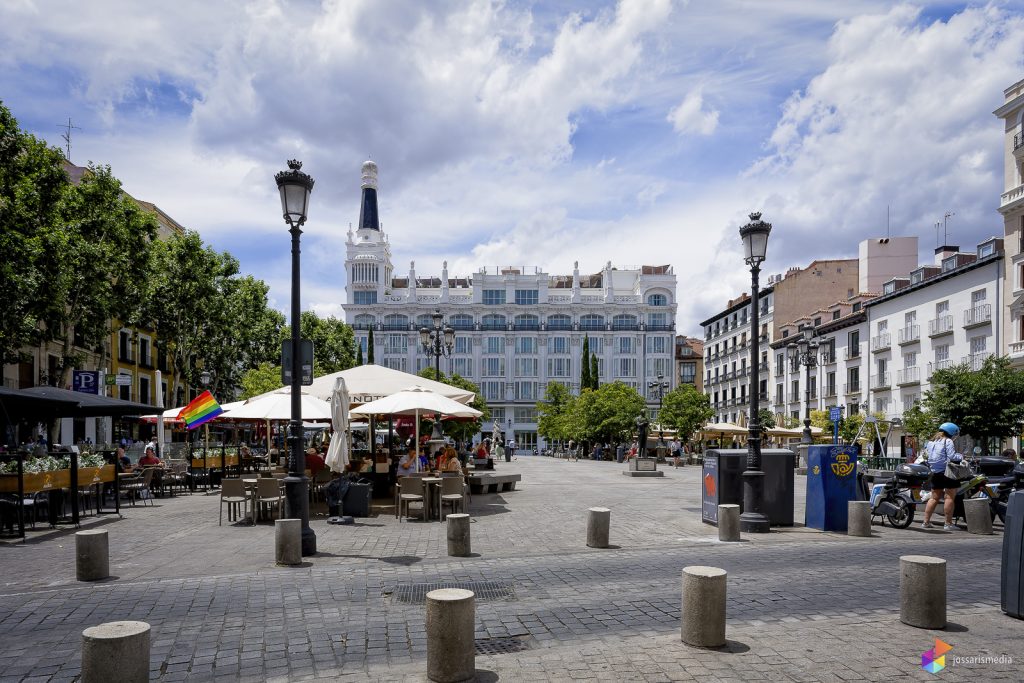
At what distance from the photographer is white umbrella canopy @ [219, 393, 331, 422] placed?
14.8m

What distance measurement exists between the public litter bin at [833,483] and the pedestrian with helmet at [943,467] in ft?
4.22

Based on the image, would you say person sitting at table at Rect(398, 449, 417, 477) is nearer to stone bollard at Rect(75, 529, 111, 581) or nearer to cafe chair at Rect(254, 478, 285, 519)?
cafe chair at Rect(254, 478, 285, 519)

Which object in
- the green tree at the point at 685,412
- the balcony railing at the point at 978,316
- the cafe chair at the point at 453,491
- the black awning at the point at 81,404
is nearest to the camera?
the cafe chair at the point at 453,491

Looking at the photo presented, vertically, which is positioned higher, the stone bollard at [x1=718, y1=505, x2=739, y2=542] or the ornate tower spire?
the ornate tower spire

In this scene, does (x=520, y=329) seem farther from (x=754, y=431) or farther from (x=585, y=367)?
(x=754, y=431)

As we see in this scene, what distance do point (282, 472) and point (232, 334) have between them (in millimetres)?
25425

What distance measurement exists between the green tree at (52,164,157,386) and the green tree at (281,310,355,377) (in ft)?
93.1

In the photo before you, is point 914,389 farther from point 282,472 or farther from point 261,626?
point 261,626

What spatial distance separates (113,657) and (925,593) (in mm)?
6155

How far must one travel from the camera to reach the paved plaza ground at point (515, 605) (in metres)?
5.26

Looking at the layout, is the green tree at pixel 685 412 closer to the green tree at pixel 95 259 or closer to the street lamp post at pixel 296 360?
the green tree at pixel 95 259

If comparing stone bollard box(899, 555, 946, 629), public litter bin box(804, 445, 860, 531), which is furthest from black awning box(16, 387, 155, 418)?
stone bollard box(899, 555, 946, 629)

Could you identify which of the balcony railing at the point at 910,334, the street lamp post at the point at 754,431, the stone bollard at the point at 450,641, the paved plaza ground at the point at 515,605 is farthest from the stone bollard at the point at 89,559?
the balcony railing at the point at 910,334

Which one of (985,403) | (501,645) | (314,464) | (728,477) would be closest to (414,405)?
(314,464)
